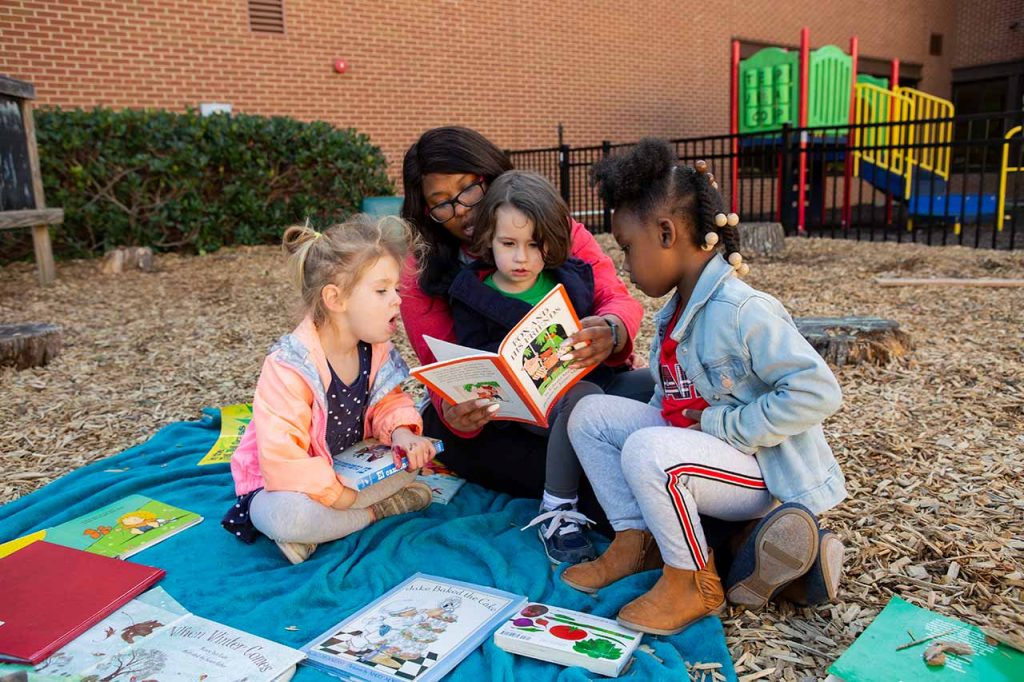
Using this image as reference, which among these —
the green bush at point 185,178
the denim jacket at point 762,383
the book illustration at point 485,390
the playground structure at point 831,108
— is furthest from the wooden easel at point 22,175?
the playground structure at point 831,108

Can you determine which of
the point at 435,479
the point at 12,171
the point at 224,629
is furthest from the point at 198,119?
the point at 224,629

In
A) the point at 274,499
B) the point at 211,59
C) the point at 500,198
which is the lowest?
the point at 274,499

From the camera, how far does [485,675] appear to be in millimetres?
1770

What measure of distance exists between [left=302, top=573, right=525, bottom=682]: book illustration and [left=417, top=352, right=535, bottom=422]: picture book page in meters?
0.52

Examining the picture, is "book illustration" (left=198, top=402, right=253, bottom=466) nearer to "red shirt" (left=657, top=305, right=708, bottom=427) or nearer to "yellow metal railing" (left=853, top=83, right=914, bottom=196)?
"red shirt" (left=657, top=305, right=708, bottom=427)

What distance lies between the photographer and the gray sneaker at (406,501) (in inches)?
103

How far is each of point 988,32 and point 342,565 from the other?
2201cm

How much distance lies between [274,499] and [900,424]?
2522 millimetres

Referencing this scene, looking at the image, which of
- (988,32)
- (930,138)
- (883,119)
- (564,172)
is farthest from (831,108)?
(988,32)

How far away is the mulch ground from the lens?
202 centimetres

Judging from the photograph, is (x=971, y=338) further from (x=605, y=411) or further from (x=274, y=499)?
(x=274, y=499)

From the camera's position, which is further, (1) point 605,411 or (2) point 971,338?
(2) point 971,338

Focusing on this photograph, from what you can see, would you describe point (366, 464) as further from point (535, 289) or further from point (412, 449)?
point (535, 289)

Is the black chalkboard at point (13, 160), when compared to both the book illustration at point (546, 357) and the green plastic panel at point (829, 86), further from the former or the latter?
the green plastic panel at point (829, 86)
